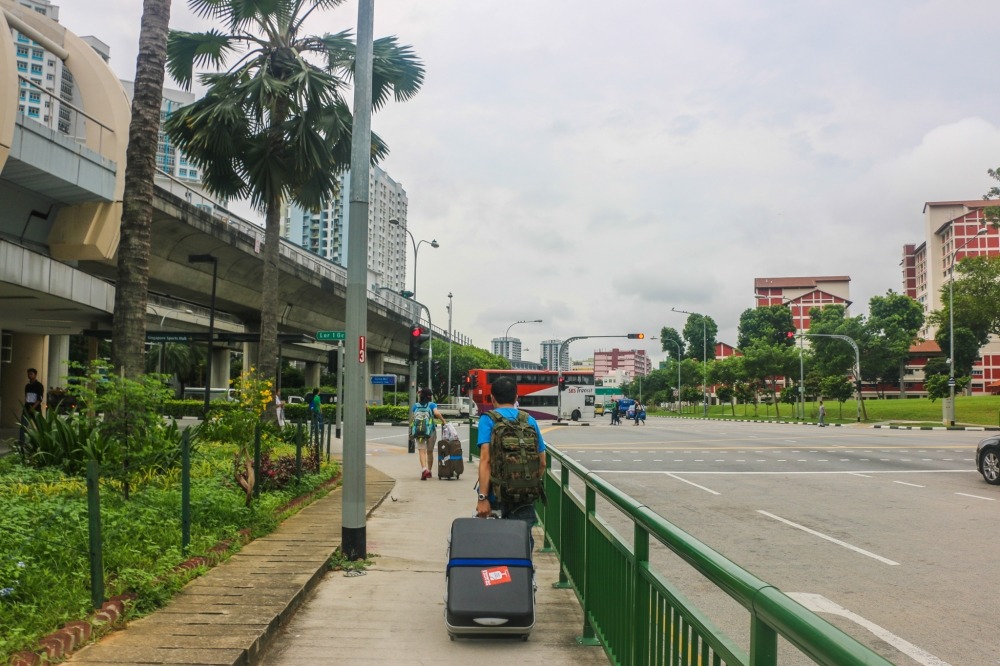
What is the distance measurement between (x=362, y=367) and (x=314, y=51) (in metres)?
13.9

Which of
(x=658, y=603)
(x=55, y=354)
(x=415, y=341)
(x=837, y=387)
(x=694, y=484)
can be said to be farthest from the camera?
(x=837, y=387)

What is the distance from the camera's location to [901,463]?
64.1 feet

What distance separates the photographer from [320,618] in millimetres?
5684

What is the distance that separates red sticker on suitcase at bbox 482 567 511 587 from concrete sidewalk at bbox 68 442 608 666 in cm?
45

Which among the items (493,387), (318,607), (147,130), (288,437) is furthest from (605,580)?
(288,437)

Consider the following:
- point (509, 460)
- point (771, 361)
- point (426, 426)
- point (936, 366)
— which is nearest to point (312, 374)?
point (771, 361)

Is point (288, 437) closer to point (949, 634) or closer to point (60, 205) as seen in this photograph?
point (60, 205)

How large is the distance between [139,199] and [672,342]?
11863cm

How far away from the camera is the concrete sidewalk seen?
4.71m

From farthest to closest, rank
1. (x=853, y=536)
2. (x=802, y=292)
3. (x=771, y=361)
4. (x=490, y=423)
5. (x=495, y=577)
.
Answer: (x=802, y=292), (x=771, y=361), (x=853, y=536), (x=490, y=423), (x=495, y=577)

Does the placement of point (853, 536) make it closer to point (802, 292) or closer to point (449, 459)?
point (449, 459)

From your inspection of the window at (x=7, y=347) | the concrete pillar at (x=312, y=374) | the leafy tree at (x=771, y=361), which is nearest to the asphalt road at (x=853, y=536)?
the window at (x=7, y=347)

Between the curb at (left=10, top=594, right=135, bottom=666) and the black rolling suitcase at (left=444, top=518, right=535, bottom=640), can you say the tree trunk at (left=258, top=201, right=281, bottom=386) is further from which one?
the black rolling suitcase at (left=444, top=518, right=535, bottom=640)

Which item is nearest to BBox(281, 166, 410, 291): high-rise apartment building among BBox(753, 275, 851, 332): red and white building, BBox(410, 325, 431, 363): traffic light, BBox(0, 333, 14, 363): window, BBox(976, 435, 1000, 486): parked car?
BBox(753, 275, 851, 332): red and white building
